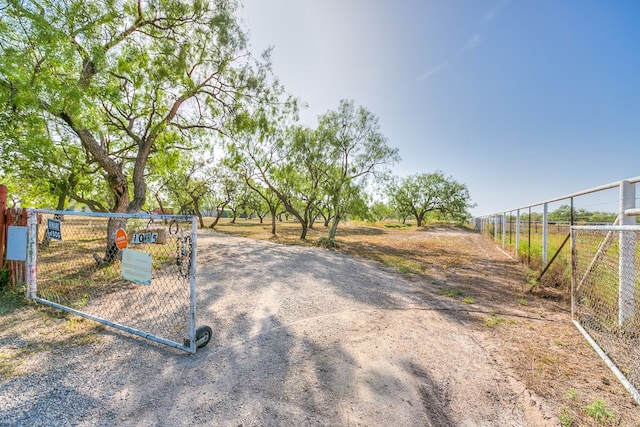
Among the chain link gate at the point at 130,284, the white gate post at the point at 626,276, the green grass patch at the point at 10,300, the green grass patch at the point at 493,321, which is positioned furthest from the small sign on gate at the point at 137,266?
the white gate post at the point at 626,276

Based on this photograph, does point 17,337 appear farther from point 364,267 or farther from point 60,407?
point 364,267

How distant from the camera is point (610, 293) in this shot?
3.44m

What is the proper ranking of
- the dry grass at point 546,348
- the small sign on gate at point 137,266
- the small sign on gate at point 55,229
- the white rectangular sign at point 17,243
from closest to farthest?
1. the dry grass at point 546,348
2. the small sign on gate at point 137,266
3. the small sign on gate at point 55,229
4. the white rectangular sign at point 17,243

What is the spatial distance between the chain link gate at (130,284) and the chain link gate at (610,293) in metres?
4.53

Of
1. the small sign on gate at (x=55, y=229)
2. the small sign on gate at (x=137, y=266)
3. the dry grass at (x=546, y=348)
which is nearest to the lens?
the dry grass at (x=546, y=348)

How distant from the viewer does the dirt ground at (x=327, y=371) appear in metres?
2.06

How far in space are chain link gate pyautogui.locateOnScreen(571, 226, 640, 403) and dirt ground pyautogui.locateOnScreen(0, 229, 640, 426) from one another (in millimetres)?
169

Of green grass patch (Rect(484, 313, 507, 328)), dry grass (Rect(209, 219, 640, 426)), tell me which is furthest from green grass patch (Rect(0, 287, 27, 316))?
green grass patch (Rect(484, 313, 507, 328))

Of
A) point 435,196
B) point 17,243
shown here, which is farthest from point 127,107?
point 435,196

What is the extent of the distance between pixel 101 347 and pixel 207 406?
1.83 meters

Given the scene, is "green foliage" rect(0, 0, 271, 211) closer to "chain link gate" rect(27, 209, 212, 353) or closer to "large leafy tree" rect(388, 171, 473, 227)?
"chain link gate" rect(27, 209, 212, 353)

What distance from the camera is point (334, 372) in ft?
8.48

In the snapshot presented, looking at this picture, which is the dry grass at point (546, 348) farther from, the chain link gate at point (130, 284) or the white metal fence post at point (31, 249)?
the white metal fence post at point (31, 249)

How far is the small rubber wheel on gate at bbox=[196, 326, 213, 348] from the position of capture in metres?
2.98
